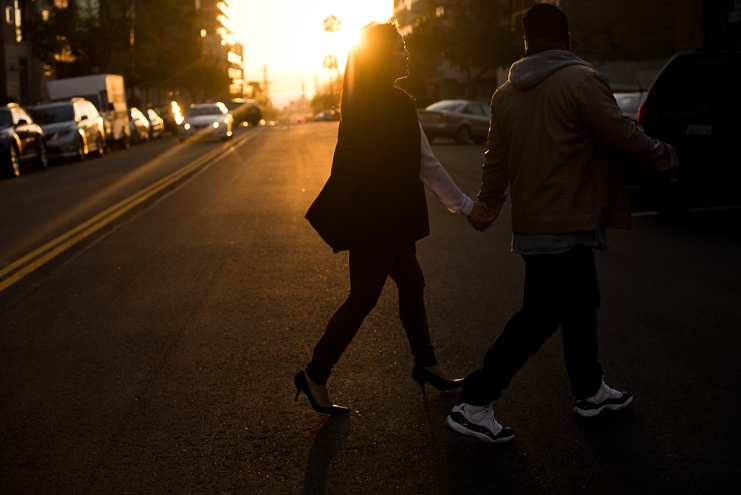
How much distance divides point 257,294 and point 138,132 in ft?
88.4

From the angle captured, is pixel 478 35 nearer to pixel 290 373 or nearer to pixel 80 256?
pixel 80 256

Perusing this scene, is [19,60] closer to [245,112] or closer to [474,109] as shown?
[245,112]

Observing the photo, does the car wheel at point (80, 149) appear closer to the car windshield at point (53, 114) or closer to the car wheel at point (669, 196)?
the car windshield at point (53, 114)

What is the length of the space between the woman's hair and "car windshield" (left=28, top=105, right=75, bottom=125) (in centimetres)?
2136

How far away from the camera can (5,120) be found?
18703 millimetres

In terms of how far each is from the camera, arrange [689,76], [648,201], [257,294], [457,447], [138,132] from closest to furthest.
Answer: [457,447] → [257,294] → [689,76] → [648,201] → [138,132]

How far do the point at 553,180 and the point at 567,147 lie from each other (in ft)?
0.49

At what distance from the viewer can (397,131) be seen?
11.3 feet

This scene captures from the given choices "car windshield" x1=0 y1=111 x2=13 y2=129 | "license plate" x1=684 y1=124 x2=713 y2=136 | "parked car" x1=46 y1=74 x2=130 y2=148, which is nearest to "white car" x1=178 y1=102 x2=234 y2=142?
"parked car" x1=46 y1=74 x2=130 y2=148

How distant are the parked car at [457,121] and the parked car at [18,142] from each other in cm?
1225

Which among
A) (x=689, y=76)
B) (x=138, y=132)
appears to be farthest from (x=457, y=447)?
(x=138, y=132)

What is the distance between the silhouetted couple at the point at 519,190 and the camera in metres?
3.27

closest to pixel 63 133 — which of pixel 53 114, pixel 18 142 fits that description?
pixel 53 114

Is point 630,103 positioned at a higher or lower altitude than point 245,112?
higher
